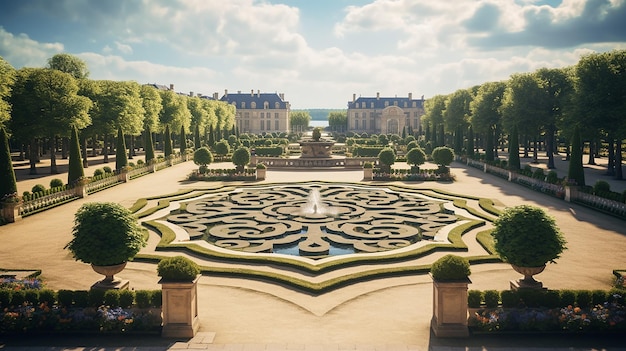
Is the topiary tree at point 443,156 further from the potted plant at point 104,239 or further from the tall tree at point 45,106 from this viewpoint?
the tall tree at point 45,106

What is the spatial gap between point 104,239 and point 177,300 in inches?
145

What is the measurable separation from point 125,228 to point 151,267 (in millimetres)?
5221

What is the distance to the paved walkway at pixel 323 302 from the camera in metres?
12.5

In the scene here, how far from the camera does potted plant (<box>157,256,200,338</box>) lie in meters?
13.0

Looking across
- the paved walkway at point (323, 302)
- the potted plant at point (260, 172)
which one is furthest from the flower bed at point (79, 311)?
the potted plant at point (260, 172)

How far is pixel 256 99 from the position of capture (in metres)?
159

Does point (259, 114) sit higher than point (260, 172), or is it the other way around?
point (259, 114)

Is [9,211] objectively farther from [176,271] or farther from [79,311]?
[176,271]

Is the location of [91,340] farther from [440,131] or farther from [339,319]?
[440,131]

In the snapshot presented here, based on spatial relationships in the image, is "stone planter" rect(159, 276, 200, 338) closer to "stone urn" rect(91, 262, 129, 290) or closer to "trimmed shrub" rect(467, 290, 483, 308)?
"stone urn" rect(91, 262, 129, 290)

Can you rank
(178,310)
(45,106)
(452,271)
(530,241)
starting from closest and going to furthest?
(452,271), (178,310), (530,241), (45,106)

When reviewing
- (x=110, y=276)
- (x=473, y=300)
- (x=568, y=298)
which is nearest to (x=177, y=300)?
(x=110, y=276)

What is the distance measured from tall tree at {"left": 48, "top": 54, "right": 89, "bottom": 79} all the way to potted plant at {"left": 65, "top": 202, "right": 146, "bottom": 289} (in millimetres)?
82565

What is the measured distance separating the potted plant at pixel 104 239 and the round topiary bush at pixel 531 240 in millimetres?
12563
